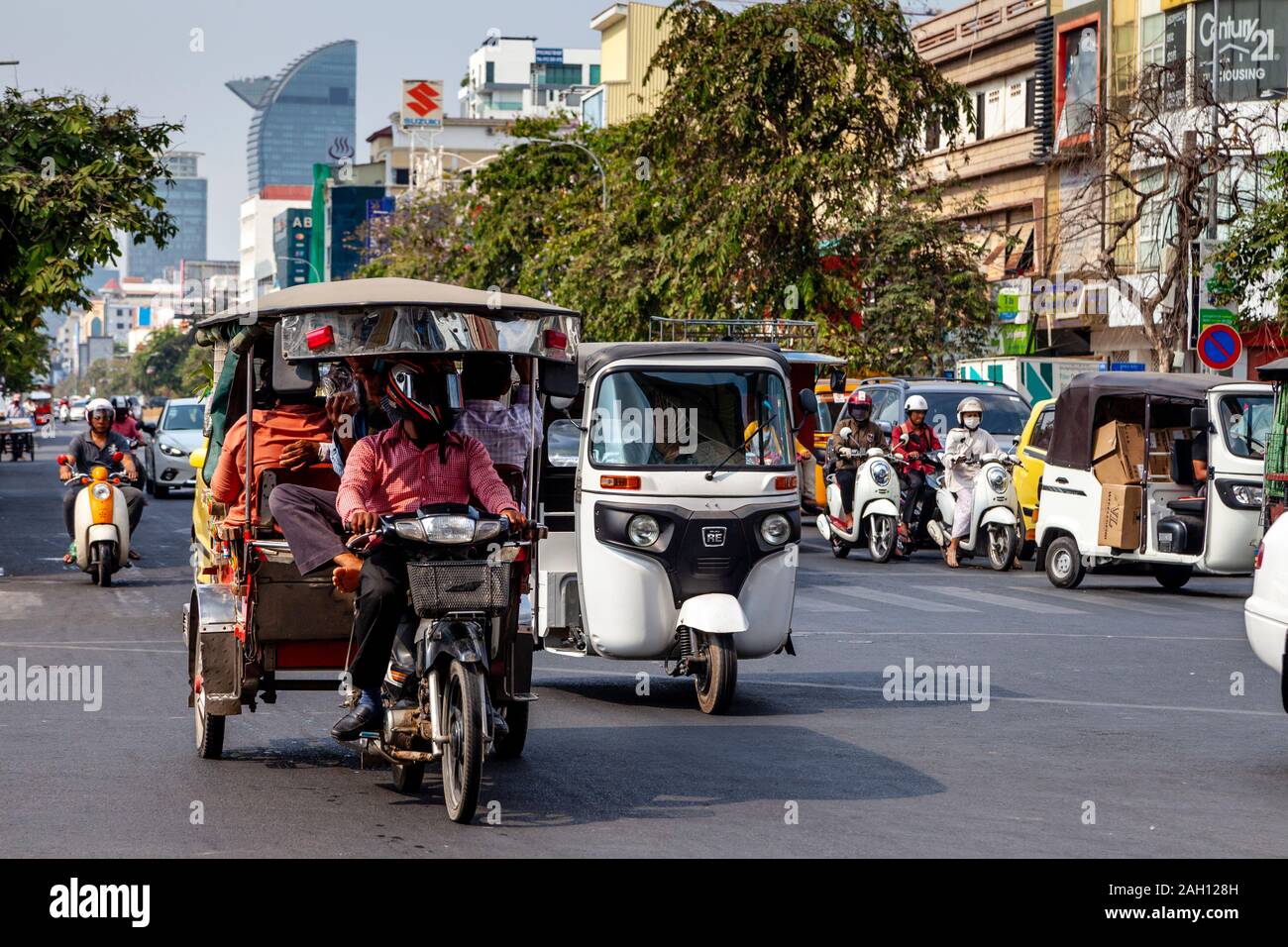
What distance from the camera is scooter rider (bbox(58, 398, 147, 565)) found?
2044 centimetres

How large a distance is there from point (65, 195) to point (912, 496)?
1025cm

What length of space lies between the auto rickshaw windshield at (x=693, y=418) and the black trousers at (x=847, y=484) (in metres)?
12.6

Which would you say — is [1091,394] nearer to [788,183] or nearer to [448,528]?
[448,528]

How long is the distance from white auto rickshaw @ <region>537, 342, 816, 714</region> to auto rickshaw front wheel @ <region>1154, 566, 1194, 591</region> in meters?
9.48

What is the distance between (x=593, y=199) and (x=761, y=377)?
1944 inches

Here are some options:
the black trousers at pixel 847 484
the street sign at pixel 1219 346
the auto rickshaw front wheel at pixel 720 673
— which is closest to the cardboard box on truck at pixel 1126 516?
the black trousers at pixel 847 484

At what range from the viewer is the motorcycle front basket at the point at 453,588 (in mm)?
8023

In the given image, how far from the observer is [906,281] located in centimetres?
4378

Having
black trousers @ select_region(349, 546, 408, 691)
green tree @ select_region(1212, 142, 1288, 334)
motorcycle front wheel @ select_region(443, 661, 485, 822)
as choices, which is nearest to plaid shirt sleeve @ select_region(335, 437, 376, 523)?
black trousers @ select_region(349, 546, 408, 691)

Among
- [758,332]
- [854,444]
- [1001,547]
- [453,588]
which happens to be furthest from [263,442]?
[758,332]

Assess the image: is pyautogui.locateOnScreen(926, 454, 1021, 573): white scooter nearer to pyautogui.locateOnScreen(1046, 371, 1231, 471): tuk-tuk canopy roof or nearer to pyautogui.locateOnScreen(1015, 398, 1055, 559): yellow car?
A: pyautogui.locateOnScreen(1015, 398, 1055, 559): yellow car

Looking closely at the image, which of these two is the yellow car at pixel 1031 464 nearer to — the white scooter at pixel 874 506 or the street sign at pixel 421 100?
the white scooter at pixel 874 506

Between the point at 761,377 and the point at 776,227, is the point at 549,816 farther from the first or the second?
the point at 776,227

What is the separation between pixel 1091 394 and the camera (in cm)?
2023
